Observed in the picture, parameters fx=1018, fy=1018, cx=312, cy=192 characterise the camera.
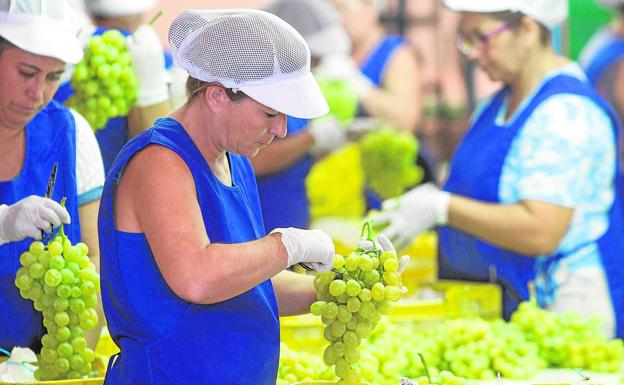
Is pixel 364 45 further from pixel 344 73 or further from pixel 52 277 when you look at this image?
pixel 52 277

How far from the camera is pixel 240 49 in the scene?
192cm

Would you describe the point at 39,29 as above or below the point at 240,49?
below

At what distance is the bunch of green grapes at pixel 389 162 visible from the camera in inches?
183

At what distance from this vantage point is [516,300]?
3.34m

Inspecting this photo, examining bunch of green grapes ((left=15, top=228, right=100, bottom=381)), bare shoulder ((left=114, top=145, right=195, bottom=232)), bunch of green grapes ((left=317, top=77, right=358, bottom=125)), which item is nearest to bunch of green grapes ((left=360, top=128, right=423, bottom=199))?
bunch of green grapes ((left=317, top=77, right=358, bottom=125))

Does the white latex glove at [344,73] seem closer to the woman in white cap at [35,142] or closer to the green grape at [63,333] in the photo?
the woman in white cap at [35,142]

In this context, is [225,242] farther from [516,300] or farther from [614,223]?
[614,223]

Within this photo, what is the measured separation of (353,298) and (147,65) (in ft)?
3.90

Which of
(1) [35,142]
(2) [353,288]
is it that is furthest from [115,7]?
(2) [353,288]

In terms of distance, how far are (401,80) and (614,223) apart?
2.12 m

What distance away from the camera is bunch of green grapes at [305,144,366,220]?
5.21 m

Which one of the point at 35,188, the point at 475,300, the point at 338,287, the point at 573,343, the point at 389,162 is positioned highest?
the point at 338,287

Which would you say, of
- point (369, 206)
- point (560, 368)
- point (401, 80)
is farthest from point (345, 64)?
point (560, 368)

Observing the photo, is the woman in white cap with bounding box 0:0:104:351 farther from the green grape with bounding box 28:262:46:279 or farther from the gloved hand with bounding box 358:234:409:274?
the gloved hand with bounding box 358:234:409:274
